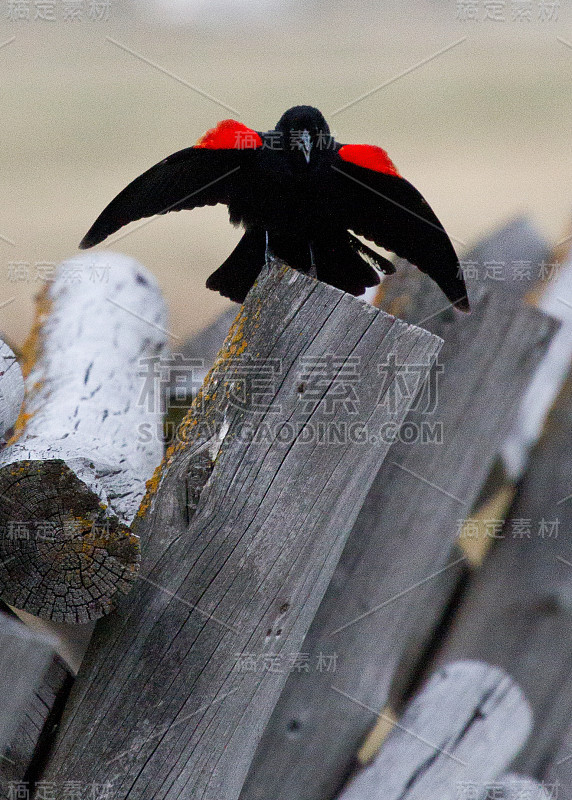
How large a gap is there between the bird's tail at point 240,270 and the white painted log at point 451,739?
4.10 feet

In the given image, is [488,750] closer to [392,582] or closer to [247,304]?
[392,582]

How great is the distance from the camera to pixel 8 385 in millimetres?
1501

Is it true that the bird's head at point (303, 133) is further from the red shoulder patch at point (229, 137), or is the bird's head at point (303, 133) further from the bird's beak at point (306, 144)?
the red shoulder patch at point (229, 137)

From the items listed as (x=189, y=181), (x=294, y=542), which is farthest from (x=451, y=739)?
(x=189, y=181)

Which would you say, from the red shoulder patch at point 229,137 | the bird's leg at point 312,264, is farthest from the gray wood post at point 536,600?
the red shoulder patch at point 229,137

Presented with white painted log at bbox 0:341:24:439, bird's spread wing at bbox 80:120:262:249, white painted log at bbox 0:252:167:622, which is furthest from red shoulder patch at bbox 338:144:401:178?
white painted log at bbox 0:341:24:439

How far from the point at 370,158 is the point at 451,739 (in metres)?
1.66

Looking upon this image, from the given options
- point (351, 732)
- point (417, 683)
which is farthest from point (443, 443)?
point (351, 732)

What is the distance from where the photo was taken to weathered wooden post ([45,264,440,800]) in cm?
136

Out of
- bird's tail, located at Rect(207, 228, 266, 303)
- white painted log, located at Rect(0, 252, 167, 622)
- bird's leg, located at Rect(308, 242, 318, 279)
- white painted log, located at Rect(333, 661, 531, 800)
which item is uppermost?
bird's leg, located at Rect(308, 242, 318, 279)

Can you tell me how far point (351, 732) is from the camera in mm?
1964

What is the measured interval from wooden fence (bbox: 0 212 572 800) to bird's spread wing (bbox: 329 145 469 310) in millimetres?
169

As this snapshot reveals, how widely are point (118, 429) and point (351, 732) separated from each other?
3.55 ft

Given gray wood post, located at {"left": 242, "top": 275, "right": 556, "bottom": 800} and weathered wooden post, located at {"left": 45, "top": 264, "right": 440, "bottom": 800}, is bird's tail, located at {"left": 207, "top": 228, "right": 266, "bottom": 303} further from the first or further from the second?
weathered wooden post, located at {"left": 45, "top": 264, "right": 440, "bottom": 800}
